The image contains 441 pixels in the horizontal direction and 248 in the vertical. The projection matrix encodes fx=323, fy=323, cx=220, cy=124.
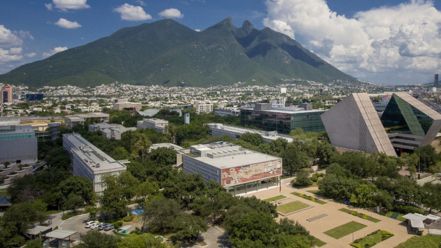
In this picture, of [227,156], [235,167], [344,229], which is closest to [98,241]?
[235,167]

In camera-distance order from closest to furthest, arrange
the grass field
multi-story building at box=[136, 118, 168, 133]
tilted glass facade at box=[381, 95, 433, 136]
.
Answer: the grass field
tilted glass facade at box=[381, 95, 433, 136]
multi-story building at box=[136, 118, 168, 133]

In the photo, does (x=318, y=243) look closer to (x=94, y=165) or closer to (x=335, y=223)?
(x=335, y=223)

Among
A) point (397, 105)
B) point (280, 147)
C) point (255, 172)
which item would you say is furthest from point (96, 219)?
point (397, 105)

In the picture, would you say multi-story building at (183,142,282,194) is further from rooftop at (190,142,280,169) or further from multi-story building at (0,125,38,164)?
multi-story building at (0,125,38,164)

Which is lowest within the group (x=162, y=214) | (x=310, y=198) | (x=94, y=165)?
(x=310, y=198)

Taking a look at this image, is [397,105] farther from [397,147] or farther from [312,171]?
[312,171]

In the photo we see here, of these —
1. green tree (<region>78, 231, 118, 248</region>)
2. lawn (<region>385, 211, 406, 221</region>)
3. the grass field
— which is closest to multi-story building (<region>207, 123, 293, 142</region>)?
lawn (<region>385, 211, 406, 221</region>)
